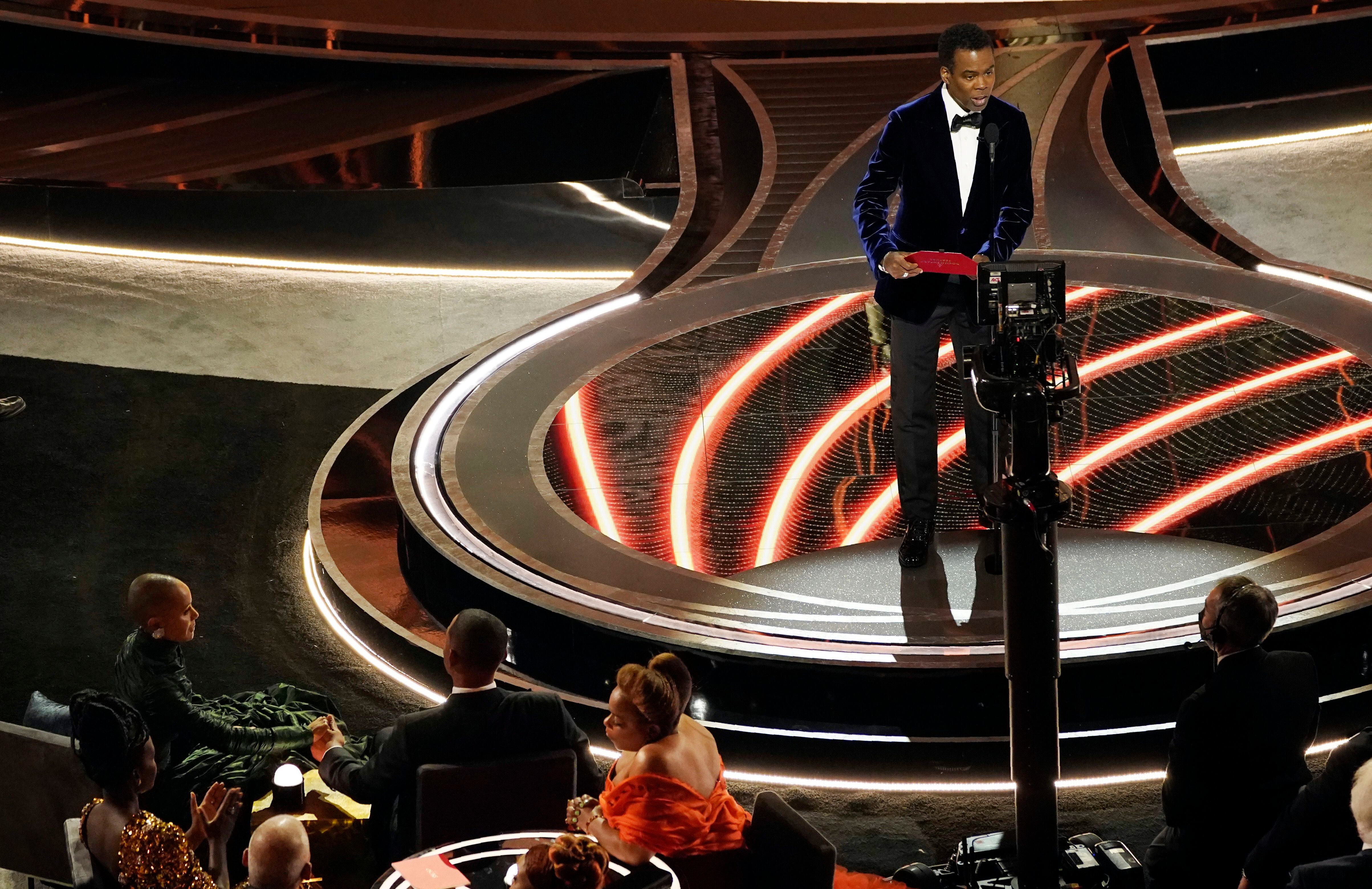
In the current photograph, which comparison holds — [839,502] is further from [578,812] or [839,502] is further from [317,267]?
[317,267]

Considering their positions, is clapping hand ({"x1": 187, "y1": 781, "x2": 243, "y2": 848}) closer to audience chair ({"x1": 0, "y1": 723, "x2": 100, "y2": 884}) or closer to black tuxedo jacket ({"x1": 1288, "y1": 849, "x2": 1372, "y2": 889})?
audience chair ({"x1": 0, "y1": 723, "x2": 100, "y2": 884})

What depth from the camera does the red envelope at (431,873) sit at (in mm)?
3402

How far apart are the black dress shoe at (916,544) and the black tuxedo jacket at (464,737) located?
157cm

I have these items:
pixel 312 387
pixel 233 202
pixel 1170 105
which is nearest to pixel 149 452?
pixel 312 387

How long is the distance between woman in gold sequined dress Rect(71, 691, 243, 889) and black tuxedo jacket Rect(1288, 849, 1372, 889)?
2072 mm

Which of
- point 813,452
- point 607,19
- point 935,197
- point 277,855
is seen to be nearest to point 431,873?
point 277,855

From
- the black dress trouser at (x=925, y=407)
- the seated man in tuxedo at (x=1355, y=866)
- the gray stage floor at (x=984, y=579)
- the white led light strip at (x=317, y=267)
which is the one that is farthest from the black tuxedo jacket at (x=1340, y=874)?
the white led light strip at (x=317, y=267)

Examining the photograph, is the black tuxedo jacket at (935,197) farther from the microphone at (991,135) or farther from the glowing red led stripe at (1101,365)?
the glowing red led stripe at (1101,365)

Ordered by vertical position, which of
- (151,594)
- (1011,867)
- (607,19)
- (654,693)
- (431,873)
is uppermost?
(607,19)

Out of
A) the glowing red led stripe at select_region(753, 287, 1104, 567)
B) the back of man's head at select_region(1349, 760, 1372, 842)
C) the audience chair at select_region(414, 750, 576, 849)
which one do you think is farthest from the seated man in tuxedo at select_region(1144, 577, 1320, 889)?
the glowing red led stripe at select_region(753, 287, 1104, 567)

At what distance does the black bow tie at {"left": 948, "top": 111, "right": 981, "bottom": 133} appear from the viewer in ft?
14.4

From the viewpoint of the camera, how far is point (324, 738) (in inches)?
165

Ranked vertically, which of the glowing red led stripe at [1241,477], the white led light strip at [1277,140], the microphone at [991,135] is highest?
the white led light strip at [1277,140]

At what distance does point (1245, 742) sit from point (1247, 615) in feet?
0.86
